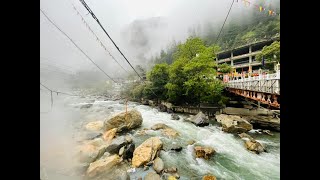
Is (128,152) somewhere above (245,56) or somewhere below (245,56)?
below

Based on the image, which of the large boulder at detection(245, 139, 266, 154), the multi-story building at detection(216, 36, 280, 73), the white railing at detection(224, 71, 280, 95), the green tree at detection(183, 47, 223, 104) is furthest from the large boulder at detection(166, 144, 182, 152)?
the multi-story building at detection(216, 36, 280, 73)

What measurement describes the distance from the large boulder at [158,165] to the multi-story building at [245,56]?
1046 inches

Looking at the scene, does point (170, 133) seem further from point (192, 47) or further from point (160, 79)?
point (160, 79)

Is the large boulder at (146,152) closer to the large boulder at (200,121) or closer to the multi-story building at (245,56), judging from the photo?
the large boulder at (200,121)

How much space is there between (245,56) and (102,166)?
31726 millimetres

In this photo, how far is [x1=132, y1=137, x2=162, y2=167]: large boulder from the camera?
6.88m

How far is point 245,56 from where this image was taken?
3008 centimetres

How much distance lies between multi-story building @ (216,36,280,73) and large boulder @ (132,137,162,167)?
1015 inches

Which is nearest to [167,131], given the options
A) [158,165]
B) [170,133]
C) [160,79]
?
[170,133]

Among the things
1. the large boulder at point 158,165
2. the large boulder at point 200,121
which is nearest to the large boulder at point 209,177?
the large boulder at point 158,165

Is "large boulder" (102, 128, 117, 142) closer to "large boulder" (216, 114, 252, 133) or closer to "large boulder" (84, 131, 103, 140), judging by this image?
"large boulder" (84, 131, 103, 140)

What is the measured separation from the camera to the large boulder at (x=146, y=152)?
688cm
